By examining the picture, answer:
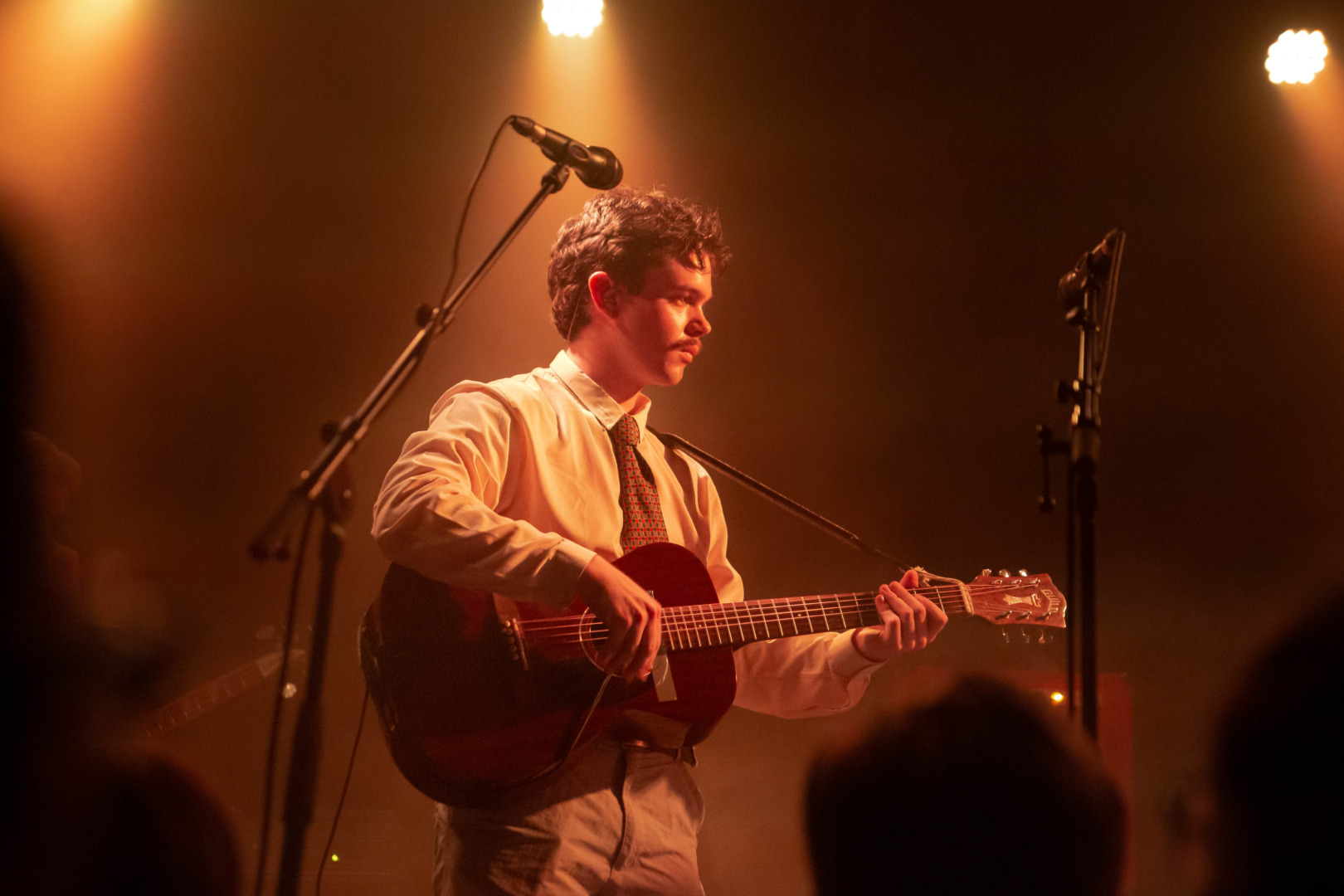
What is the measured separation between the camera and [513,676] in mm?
2258

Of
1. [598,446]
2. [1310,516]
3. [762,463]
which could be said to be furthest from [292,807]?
[1310,516]

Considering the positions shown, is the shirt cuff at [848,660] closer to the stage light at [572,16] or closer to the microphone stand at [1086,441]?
the microphone stand at [1086,441]

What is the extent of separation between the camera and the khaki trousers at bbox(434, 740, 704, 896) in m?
2.14

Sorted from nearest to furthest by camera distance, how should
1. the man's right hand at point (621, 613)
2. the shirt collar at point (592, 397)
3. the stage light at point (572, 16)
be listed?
the man's right hand at point (621, 613), the shirt collar at point (592, 397), the stage light at point (572, 16)

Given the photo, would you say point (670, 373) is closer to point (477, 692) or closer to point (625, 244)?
point (625, 244)

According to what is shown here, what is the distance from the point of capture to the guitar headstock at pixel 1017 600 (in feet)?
9.53

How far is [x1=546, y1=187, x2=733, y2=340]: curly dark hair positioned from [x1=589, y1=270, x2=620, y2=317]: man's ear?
0.02 m

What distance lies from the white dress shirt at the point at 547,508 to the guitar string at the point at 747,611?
103 mm

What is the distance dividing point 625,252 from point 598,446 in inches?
25.3

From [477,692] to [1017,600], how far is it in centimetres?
156

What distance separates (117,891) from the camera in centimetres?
73

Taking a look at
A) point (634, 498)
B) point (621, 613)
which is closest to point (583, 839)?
point (621, 613)

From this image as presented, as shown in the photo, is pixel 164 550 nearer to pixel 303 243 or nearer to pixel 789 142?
pixel 303 243

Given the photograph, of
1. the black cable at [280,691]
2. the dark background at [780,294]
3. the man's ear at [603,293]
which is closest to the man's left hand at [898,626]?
the man's ear at [603,293]
